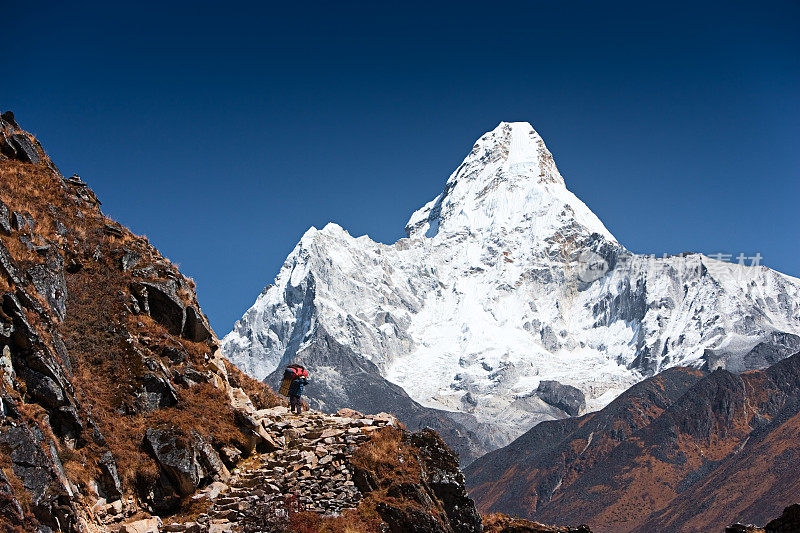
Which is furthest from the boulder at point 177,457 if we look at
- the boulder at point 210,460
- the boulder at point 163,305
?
the boulder at point 163,305

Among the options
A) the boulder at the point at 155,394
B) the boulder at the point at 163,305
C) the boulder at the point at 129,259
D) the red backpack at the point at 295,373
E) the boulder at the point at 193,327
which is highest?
the boulder at the point at 129,259

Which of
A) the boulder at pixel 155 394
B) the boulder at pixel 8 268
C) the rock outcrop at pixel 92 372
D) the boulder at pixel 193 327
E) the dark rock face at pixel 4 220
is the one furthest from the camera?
the boulder at pixel 193 327

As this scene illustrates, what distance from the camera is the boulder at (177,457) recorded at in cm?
2298

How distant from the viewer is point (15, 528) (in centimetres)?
1730

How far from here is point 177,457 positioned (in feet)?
76.0

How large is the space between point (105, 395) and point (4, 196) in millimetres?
7653

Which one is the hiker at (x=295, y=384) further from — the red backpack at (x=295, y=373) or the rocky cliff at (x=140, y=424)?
the rocky cliff at (x=140, y=424)

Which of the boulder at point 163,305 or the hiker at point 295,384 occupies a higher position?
the boulder at point 163,305

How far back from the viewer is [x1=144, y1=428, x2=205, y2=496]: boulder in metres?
23.0

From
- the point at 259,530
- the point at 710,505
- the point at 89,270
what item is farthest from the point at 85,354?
the point at 710,505

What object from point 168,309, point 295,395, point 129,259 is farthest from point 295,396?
point 129,259

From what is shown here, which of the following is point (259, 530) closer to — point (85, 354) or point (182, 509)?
point (182, 509)

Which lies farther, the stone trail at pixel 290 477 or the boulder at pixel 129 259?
the boulder at pixel 129 259

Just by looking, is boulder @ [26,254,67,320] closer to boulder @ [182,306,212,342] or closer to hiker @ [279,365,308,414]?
boulder @ [182,306,212,342]
